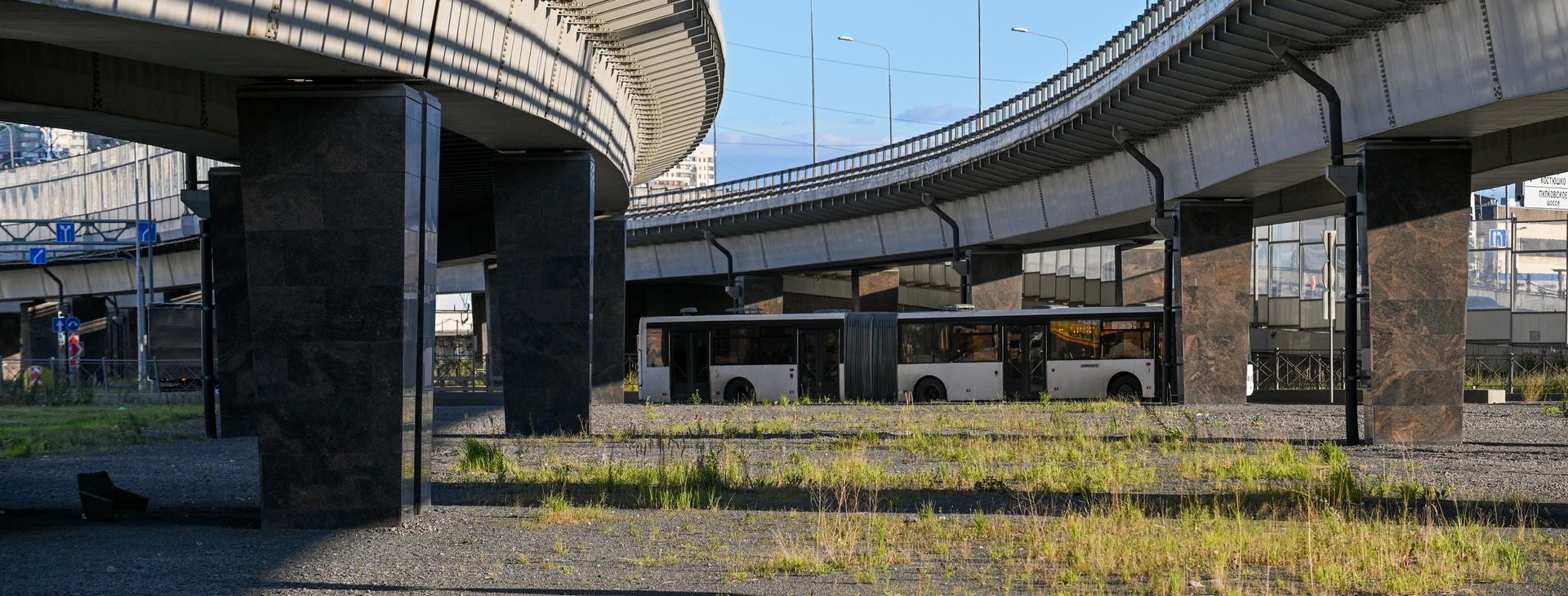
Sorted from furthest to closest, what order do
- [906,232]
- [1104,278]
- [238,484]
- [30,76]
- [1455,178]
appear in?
1. [1104,278]
2. [906,232]
3. [1455,178]
4. [238,484]
5. [30,76]

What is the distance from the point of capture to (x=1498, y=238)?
6144cm

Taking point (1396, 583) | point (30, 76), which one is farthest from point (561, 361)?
point (1396, 583)

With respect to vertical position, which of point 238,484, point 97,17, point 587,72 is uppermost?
point 587,72

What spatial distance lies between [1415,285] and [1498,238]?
41138 millimetres

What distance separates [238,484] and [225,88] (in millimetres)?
4692

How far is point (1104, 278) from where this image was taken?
7294cm

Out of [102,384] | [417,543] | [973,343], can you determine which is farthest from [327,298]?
[102,384]

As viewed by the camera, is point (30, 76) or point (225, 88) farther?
point (225, 88)

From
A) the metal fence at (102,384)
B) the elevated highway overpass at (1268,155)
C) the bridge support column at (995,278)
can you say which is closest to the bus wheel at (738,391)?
the elevated highway overpass at (1268,155)

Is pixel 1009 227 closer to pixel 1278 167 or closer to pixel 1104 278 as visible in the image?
pixel 1278 167

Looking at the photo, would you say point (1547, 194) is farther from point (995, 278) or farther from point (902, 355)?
point (902, 355)

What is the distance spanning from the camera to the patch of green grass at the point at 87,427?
91.4 feet

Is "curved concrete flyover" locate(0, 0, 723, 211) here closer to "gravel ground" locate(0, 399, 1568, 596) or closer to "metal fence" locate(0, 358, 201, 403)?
"gravel ground" locate(0, 399, 1568, 596)

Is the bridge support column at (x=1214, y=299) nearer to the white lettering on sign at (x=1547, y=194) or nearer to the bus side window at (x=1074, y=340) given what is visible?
the bus side window at (x=1074, y=340)
